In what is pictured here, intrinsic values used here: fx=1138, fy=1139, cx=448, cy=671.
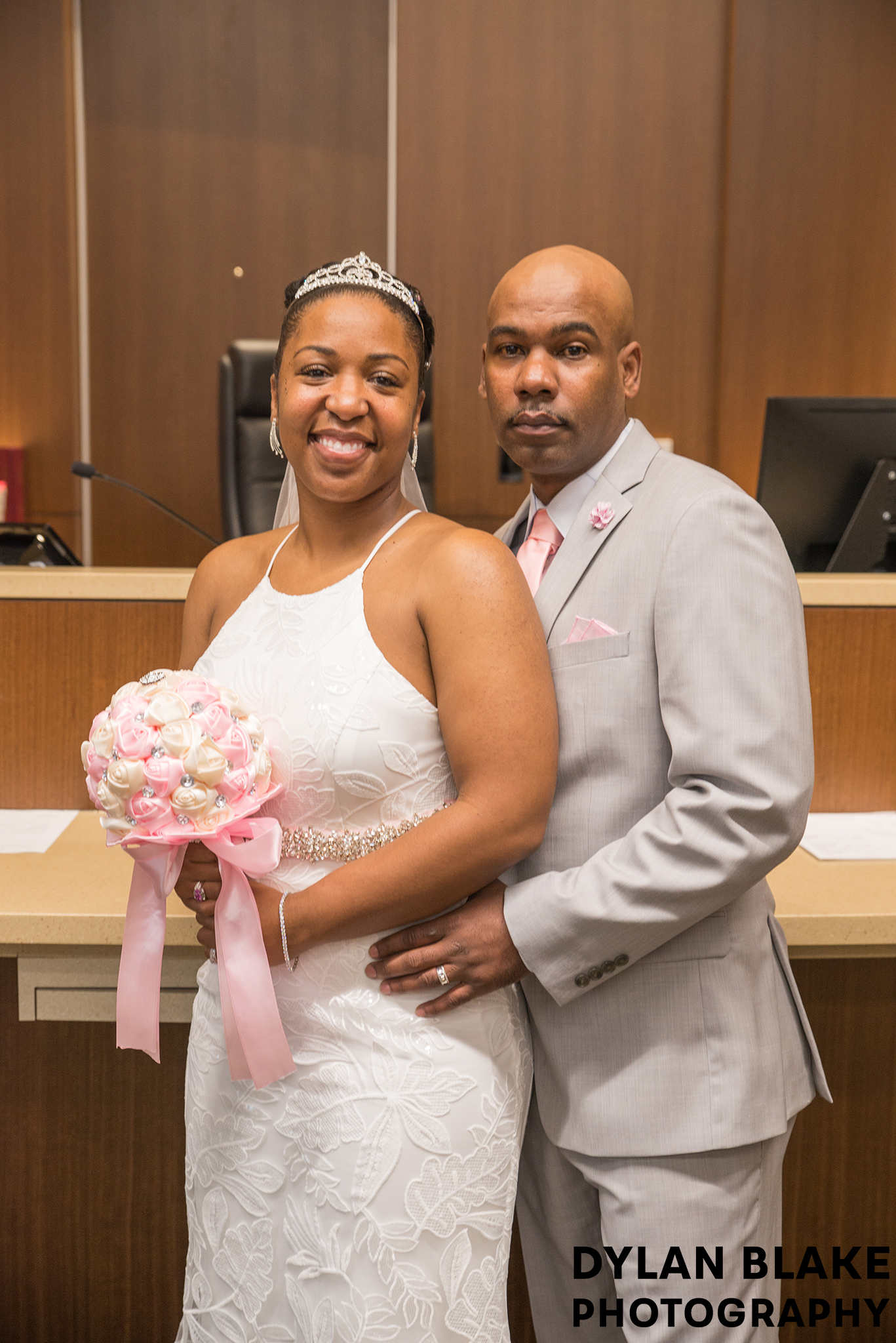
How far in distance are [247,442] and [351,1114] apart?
3011 mm

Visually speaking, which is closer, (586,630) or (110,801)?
(110,801)

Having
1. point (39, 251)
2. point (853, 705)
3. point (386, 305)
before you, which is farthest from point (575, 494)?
point (39, 251)

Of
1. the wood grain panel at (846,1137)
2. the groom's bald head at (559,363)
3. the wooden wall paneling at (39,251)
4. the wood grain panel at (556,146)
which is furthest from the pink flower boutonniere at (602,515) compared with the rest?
the wooden wall paneling at (39,251)

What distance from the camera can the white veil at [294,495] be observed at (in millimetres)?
1689

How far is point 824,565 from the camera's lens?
2.83 meters

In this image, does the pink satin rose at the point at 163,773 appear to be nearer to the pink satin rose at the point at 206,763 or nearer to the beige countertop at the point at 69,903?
the pink satin rose at the point at 206,763

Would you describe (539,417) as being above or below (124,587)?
above

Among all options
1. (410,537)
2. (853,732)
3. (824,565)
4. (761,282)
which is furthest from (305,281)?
(761,282)

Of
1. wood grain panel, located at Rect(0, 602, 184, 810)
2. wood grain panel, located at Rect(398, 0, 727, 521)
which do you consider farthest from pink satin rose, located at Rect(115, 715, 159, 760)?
wood grain panel, located at Rect(398, 0, 727, 521)

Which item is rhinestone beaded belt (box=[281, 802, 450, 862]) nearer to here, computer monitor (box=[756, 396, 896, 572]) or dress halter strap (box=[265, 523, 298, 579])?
dress halter strap (box=[265, 523, 298, 579])

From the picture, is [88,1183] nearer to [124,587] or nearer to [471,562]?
[124,587]

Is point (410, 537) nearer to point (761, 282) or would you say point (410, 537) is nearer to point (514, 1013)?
point (514, 1013)

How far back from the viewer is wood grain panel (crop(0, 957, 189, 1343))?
7.18ft

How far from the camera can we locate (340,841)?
145 centimetres
